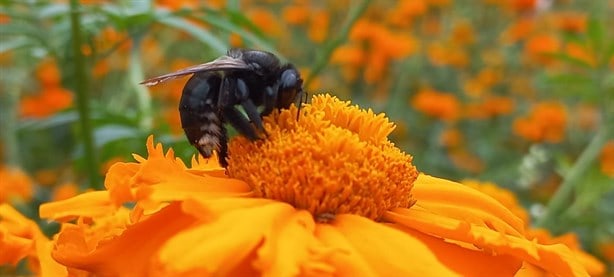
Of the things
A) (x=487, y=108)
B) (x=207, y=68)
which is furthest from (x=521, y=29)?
(x=207, y=68)

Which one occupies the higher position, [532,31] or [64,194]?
[532,31]

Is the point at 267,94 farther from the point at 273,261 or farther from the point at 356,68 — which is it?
the point at 356,68

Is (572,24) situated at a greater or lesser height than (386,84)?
greater

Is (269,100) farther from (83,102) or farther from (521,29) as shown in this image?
(521,29)

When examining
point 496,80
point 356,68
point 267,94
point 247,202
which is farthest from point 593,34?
point 496,80

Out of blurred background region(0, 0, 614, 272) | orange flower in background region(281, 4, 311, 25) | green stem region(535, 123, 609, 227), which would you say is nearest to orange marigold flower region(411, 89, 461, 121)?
blurred background region(0, 0, 614, 272)

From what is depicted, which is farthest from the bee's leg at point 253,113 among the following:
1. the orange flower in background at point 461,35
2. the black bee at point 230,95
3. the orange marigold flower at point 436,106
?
the orange flower in background at point 461,35
